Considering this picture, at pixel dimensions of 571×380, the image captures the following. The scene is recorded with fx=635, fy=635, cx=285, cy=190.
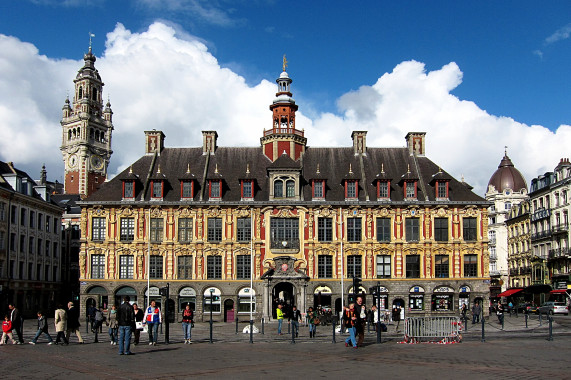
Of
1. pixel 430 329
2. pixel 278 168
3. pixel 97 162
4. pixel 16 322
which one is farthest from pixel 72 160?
pixel 430 329

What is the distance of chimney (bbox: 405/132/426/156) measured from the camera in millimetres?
61062

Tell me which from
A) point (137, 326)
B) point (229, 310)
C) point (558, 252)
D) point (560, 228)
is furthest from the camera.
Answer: point (558, 252)

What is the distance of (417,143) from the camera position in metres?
61.2

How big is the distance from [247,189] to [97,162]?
295 ft

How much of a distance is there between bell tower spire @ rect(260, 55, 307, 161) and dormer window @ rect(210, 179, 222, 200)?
267 inches

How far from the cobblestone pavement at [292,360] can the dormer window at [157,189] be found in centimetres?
2684

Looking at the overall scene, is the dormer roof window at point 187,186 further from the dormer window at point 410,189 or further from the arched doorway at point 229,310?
the dormer window at point 410,189

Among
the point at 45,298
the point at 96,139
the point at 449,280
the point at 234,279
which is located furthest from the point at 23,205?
the point at 96,139

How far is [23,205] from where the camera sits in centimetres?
6506

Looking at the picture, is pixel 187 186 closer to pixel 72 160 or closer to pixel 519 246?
pixel 519 246

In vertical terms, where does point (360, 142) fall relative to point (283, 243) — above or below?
above

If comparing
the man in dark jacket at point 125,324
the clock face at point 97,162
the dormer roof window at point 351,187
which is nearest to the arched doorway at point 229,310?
the dormer roof window at point 351,187

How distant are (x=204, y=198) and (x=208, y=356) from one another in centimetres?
3413

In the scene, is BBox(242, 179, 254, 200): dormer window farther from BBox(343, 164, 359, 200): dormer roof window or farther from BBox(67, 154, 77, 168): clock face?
BBox(67, 154, 77, 168): clock face
